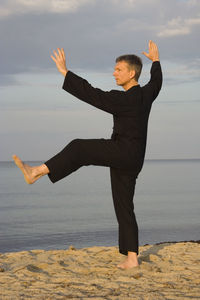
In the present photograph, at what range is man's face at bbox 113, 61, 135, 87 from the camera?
4.93 m

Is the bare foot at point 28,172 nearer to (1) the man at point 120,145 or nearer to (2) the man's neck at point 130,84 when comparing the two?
(1) the man at point 120,145

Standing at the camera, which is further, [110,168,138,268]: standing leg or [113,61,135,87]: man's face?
[110,168,138,268]: standing leg

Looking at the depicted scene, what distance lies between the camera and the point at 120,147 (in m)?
4.77

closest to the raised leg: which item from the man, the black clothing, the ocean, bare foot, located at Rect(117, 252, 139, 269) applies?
the man

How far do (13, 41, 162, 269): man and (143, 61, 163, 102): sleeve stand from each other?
11mm

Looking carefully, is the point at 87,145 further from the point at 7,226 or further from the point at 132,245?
the point at 7,226

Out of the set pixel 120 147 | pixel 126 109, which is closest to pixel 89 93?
pixel 126 109

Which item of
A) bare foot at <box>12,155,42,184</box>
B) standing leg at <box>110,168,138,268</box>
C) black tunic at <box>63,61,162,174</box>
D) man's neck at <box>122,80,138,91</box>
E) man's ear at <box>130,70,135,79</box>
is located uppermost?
man's ear at <box>130,70,135,79</box>

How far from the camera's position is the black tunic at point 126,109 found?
4.65m

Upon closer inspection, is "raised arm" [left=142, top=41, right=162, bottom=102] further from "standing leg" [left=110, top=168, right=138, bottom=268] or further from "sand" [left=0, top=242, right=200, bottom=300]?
"sand" [left=0, top=242, right=200, bottom=300]

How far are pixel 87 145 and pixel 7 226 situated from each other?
11138mm

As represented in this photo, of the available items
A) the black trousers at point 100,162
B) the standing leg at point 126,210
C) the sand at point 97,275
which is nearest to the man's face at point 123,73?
the black trousers at point 100,162

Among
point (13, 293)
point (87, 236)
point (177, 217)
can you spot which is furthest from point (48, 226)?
point (13, 293)

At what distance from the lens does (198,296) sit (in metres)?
3.87
